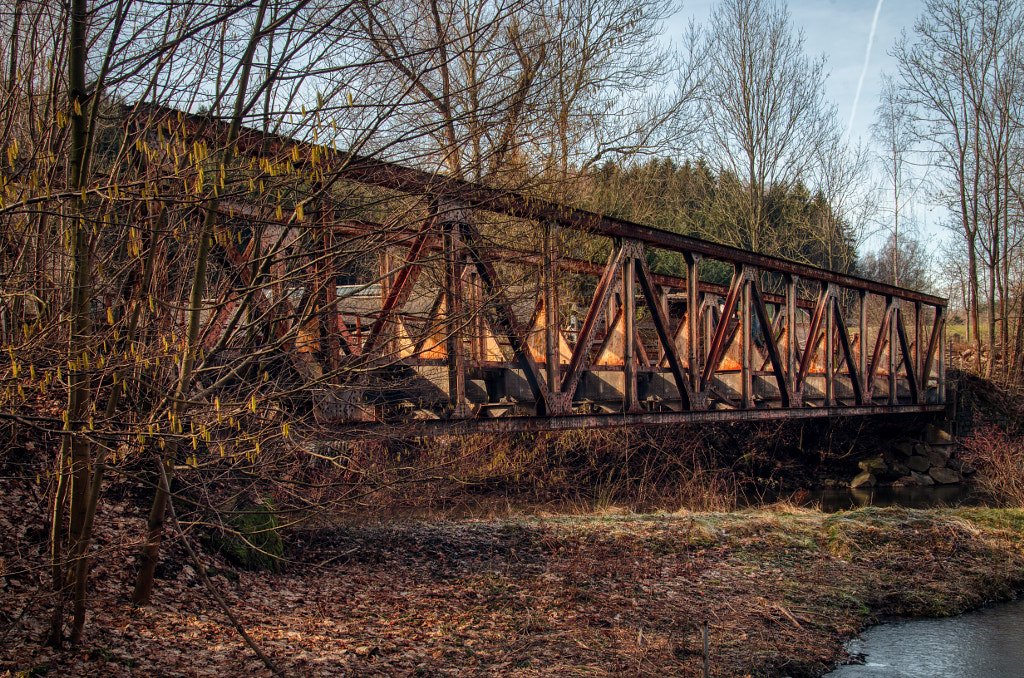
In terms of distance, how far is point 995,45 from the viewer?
2872 cm

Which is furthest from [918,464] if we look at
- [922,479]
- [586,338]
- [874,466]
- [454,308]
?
[454,308]

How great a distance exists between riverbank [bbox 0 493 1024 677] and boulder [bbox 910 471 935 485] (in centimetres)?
1006

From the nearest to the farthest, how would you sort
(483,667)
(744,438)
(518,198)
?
1. (483,667)
2. (518,198)
3. (744,438)

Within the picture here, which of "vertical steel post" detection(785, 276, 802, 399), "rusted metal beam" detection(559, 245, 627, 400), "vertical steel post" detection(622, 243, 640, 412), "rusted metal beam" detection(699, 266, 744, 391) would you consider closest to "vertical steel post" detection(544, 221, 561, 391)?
"rusted metal beam" detection(559, 245, 627, 400)

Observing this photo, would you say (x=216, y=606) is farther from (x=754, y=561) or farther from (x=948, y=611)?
(x=948, y=611)

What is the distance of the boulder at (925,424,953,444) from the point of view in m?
23.4

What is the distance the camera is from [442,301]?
800 centimetres

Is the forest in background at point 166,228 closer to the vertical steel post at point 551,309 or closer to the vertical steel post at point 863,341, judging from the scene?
the vertical steel post at point 551,309

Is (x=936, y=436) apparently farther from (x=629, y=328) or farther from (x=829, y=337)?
(x=629, y=328)

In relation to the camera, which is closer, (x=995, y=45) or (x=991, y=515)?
(x=991, y=515)

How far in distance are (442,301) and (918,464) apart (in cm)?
1989

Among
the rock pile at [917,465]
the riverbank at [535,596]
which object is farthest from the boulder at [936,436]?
the riverbank at [535,596]

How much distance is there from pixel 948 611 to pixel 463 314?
6.71 meters

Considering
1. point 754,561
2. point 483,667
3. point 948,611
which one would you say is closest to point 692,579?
point 754,561
